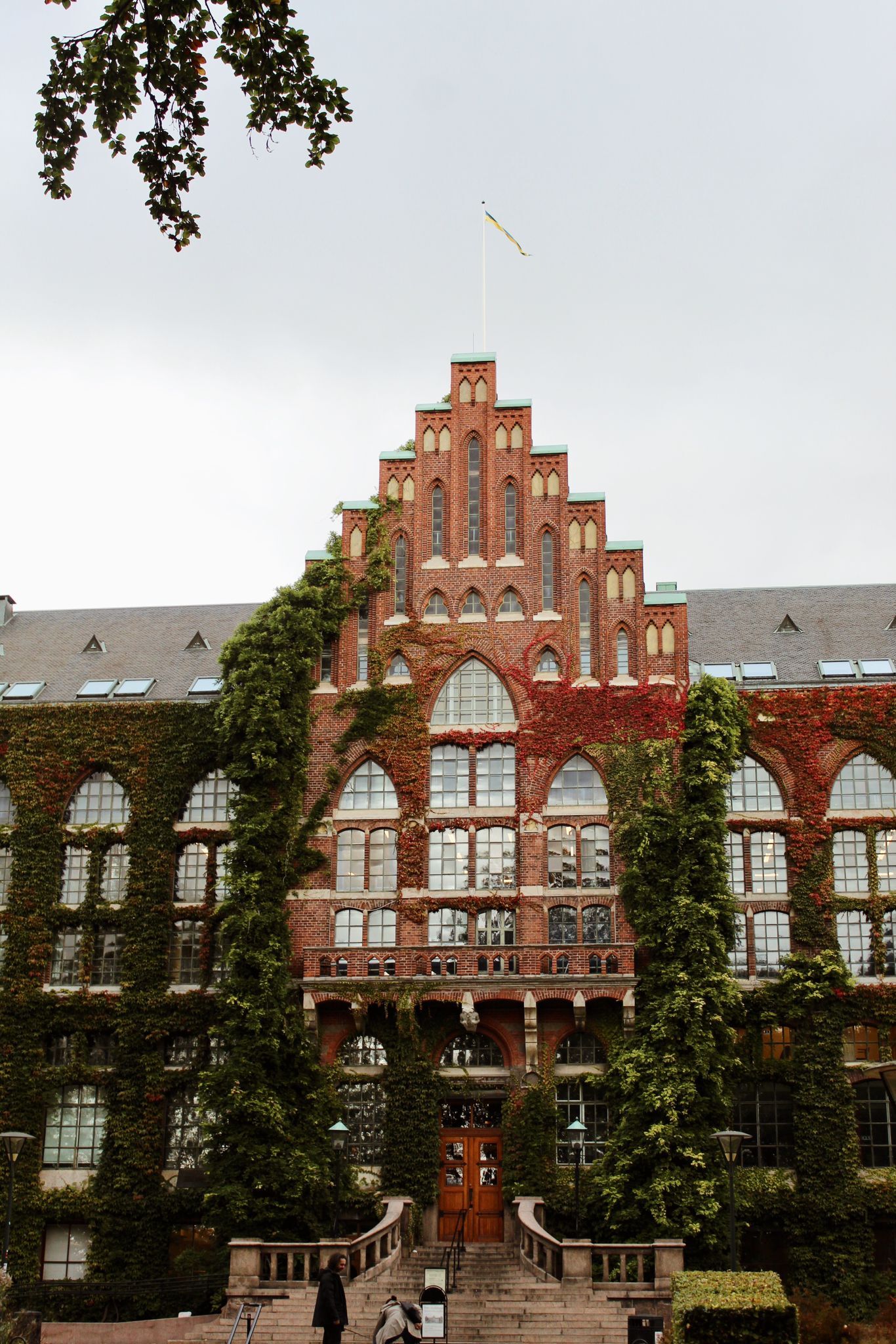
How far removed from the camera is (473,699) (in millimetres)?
43438

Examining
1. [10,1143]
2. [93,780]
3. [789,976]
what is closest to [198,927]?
[93,780]

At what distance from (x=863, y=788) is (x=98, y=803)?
70.8 feet

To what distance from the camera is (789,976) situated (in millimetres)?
40469

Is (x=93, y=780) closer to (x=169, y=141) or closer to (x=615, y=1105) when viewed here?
(x=615, y=1105)

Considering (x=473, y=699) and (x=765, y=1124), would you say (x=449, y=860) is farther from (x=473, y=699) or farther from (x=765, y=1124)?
(x=765, y=1124)

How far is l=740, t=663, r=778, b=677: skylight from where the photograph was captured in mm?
45156

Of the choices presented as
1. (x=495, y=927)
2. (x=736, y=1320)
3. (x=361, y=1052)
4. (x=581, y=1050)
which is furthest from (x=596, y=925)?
(x=736, y=1320)

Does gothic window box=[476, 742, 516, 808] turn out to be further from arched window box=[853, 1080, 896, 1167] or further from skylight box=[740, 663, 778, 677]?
arched window box=[853, 1080, 896, 1167]

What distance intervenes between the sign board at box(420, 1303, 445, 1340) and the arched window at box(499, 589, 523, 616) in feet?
65.3

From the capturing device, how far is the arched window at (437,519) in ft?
146

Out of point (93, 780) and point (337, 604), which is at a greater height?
point (337, 604)

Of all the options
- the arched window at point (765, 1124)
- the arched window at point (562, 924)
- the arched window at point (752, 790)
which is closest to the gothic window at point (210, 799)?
the arched window at point (562, 924)

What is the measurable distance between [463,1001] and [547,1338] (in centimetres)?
966

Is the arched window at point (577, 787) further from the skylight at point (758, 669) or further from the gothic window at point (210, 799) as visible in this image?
the gothic window at point (210, 799)
